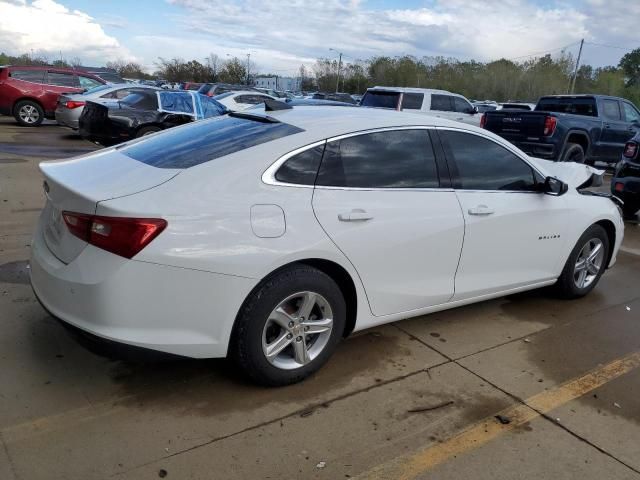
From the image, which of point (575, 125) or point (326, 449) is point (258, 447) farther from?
point (575, 125)

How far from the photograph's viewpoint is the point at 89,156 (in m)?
3.55

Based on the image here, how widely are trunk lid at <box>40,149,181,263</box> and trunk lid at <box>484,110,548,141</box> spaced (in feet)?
33.0

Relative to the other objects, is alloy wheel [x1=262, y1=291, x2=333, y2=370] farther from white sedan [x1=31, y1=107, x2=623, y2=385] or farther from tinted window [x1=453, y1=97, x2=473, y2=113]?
tinted window [x1=453, y1=97, x2=473, y2=113]

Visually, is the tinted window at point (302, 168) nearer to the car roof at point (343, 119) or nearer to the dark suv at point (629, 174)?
the car roof at point (343, 119)

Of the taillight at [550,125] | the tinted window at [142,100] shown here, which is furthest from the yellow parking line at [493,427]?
the tinted window at [142,100]

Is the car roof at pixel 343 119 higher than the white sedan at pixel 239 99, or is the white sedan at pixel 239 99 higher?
the car roof at pixel 343 119

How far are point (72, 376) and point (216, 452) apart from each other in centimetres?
112

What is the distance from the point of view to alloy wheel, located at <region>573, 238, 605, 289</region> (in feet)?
16.3

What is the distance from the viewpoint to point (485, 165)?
409 centimetres

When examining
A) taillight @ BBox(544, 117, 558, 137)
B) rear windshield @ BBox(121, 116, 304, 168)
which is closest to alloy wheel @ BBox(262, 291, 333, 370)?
rear windshield @ BBox(121, 116, 304, 168)

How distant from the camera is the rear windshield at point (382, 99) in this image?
14258mm

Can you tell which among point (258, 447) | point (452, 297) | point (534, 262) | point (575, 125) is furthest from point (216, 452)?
point (575, 125)

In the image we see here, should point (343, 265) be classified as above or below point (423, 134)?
below

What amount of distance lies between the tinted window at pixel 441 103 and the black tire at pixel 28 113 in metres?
11.4
